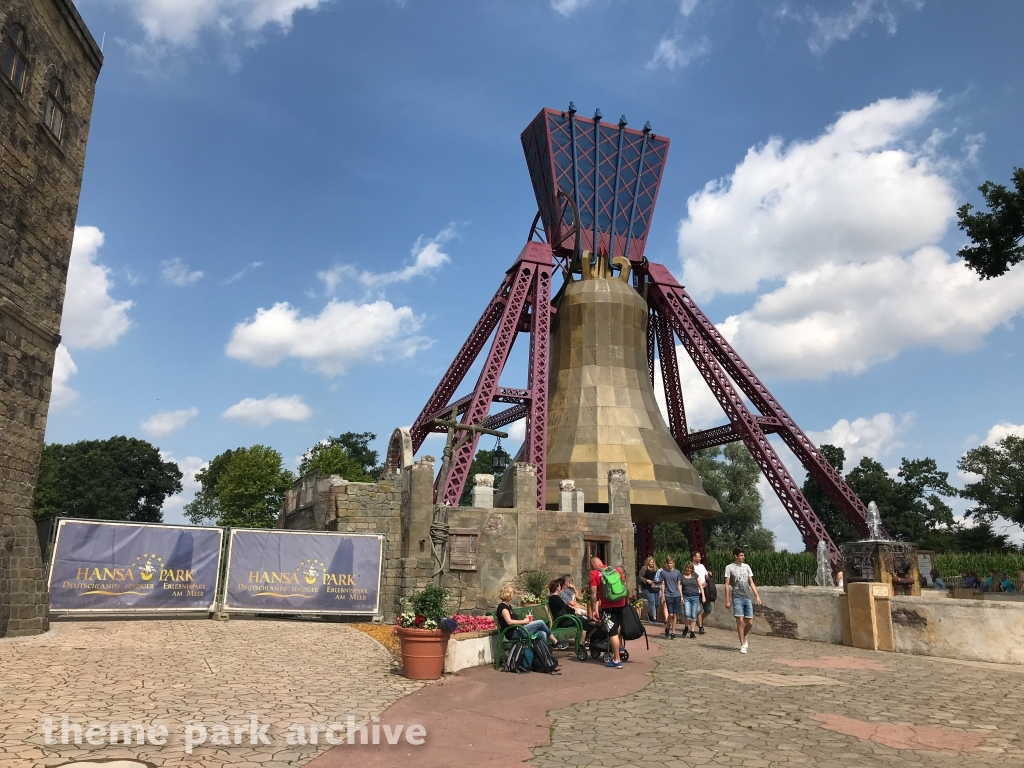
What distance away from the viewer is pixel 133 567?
45.4 feet

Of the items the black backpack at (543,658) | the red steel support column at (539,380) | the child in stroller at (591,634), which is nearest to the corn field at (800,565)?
the red steel support column at (539,380)

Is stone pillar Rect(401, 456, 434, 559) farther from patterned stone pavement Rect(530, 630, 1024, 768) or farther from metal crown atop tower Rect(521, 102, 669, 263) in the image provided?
metal crown atop tower Rect(521, 102, 669, 263)

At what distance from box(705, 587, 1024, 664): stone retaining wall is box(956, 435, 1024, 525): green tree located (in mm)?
42227

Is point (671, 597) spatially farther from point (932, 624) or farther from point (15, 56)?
point (15, 56)

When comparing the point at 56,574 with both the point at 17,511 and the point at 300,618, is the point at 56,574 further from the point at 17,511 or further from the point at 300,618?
the point at 300,618

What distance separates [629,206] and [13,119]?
22103mm

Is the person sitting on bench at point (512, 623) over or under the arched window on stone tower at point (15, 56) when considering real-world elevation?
under

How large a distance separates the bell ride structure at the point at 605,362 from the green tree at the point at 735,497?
20.8m

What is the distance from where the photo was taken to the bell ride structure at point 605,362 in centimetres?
2364

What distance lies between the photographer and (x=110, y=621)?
13.6 meters

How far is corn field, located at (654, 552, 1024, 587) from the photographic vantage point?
27.1 metres

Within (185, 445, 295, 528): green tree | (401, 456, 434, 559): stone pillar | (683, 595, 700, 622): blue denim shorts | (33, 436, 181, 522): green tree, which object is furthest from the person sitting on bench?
(33, 436, 181, 522): green tree

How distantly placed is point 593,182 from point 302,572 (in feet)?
65.5

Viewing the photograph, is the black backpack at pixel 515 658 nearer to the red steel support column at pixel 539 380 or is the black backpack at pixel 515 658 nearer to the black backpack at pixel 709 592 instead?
the black backpack at pixel 709 592
